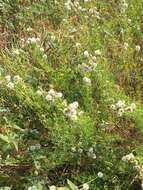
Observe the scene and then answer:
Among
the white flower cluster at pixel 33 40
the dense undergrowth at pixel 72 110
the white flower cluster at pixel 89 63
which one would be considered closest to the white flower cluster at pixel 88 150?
the dense undergrowth at pixel 72 110

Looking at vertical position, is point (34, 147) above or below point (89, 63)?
below

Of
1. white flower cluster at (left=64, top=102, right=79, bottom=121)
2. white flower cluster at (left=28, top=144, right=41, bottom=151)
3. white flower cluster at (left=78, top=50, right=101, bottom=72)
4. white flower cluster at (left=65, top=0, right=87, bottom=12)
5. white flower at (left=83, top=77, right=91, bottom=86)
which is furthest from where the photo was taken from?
white flower cluster at (left=65, top=0, right=87, bottom=12)

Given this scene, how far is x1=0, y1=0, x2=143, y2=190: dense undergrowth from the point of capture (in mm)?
3018

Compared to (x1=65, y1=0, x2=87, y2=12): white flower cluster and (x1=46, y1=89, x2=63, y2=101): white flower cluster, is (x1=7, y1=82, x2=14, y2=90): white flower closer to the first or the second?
(x1=46, y1=89, x2=63, y2=101): white flower cluster

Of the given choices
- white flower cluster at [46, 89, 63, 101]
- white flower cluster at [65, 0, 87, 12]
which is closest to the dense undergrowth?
white flower cluster at [46, 89, 63, 101]

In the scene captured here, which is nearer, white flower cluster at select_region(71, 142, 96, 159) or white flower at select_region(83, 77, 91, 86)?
white flower cluster at select_region(71, 142, 96, 159)

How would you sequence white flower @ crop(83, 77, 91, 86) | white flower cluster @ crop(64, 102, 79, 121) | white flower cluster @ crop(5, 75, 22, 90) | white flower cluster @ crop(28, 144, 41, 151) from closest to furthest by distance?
white flower cluster @ crop(64, 102, 79, 121) < white flower cluster @ crop(28, 144, 41, 151) < white flower cluster @ crop(5, 75, 22, 90) < white flower @ crop(83, 77, 91, 86)

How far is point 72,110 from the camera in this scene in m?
2.99

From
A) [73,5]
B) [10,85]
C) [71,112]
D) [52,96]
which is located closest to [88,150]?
[71,112]

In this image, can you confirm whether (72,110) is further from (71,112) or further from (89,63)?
(89,63)

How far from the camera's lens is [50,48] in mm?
3820

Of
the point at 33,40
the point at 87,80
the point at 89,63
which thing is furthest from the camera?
the point at 33,40

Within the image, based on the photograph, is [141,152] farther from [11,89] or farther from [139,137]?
[11,89]

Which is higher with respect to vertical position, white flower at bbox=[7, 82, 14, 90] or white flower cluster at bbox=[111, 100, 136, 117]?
white flower at bbox=[7, 82, 14, 90]
